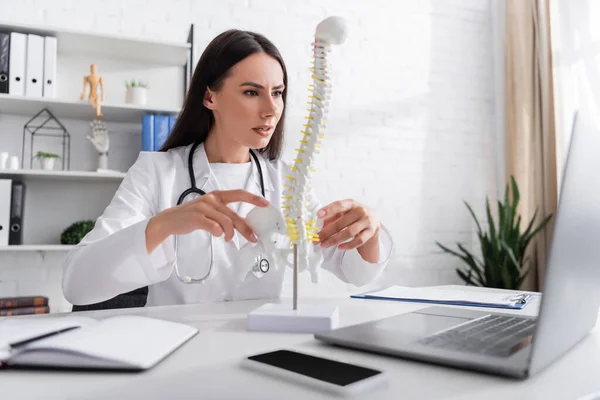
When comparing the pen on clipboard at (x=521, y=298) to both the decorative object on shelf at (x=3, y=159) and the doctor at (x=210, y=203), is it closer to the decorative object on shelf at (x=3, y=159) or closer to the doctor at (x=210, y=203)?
the doctor at (x=210, y=203)

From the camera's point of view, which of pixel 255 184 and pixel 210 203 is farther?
pixel 255 184

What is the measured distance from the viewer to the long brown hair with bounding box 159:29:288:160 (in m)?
1.44

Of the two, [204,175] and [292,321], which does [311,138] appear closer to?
[292,321]

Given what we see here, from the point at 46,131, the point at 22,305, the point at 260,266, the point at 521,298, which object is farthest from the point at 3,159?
the point at 521,298

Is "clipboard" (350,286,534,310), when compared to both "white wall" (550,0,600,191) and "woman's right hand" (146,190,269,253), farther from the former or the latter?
"white wall" (550,0,600,191)

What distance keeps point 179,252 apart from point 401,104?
2231 millimetres

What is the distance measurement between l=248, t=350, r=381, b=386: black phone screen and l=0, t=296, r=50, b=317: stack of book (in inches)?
72.5

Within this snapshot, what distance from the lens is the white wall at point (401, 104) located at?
9.80 ft

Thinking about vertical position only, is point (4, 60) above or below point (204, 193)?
above

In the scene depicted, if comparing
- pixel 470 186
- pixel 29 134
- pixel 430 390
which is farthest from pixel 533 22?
pixel 430 390

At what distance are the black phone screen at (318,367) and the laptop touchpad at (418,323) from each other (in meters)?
0.18

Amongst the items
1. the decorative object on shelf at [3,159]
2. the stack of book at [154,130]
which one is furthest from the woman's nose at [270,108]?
the decorative object on shelf at [3,159]

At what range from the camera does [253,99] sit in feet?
4.53

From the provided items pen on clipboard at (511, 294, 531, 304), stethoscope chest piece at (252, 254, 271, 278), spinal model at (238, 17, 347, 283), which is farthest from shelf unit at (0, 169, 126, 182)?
pen on clipboard at (511, 294, 531, 304)
